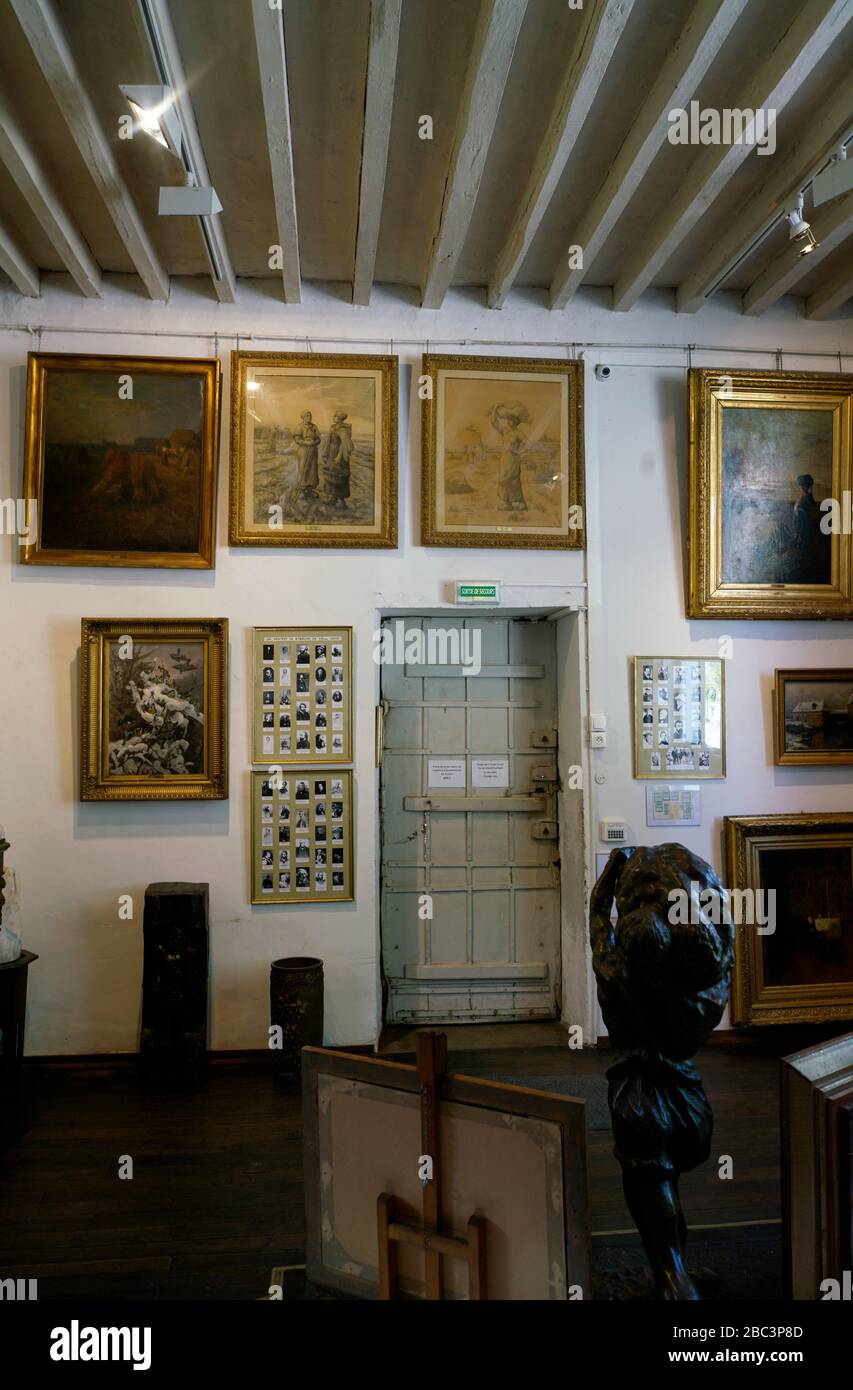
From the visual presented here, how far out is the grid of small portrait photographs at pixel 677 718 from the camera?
460 cm

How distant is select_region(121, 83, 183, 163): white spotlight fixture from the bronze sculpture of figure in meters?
3.10

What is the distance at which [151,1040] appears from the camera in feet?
13.1

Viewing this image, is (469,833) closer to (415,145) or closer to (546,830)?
(546,830)

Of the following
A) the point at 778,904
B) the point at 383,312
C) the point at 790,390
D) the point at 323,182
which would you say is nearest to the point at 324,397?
the point at 383,312

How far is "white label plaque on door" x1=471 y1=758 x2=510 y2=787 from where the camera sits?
4.89 metres

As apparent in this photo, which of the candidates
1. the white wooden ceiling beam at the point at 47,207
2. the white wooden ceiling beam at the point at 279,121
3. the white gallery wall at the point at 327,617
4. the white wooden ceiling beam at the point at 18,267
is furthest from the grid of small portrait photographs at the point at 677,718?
the white wooden ceiling beam at the point at 18,267

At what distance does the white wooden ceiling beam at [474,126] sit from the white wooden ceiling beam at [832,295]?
205cm

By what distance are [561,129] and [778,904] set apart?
155 inches

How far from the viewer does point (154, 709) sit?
172 inches

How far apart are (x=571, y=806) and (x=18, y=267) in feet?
13.3

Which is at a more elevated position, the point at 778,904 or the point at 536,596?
the point at 536,596

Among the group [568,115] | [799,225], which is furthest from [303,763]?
[799,225]

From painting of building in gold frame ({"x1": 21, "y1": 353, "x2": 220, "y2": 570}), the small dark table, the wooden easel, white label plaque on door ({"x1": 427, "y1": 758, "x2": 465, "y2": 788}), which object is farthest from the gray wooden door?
the wooden easel

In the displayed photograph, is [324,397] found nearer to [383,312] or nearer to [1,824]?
[383,312]
